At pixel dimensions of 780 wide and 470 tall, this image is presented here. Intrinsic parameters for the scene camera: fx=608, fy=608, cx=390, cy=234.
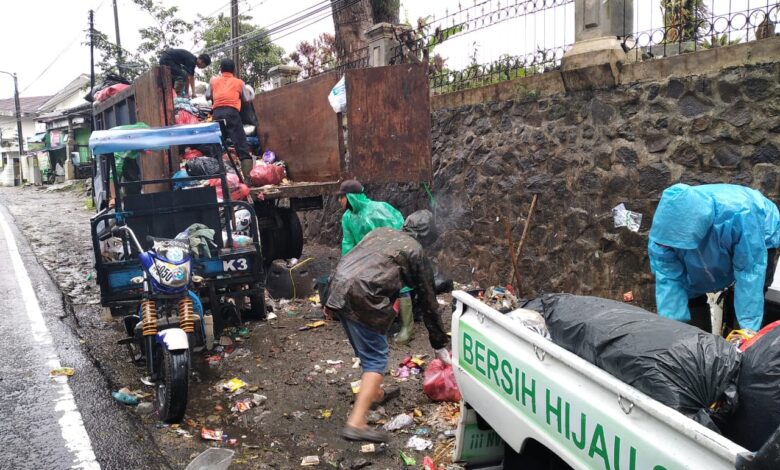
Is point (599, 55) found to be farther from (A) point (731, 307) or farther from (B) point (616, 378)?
(B) point (616, 378)

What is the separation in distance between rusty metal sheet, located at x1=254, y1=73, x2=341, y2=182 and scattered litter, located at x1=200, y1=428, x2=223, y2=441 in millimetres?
4325

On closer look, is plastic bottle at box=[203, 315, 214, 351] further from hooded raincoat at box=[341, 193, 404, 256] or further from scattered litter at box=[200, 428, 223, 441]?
hooded raincoat at box=[341, 193, 404, 256]

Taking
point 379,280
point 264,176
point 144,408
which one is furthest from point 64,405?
point 264,176

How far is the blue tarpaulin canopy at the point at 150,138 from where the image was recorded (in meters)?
5.63

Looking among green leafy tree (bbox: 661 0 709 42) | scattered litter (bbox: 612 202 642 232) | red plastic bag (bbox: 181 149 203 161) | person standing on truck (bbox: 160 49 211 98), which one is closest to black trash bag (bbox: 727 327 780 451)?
scattered litter (bbox: 612 202 642 232)

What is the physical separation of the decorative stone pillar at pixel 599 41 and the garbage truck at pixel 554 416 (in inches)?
141

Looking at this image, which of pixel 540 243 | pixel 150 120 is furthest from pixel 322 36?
pixel 540 243

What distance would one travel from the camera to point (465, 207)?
7.75 meters

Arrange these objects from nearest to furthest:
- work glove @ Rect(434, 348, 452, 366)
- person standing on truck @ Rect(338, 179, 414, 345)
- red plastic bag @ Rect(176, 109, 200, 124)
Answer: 1. work glove @ Rect(434, 348, 452, 366)
2. person standing on truck @ Rect(338, 179, 414, 345)
3. red plastic bag @ Rect(176, 109, 200, 124)

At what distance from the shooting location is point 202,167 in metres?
6.64

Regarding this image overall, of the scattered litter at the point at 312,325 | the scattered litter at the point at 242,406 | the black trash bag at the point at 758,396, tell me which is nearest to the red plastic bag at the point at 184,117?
the scattered litter at the point at 312,325

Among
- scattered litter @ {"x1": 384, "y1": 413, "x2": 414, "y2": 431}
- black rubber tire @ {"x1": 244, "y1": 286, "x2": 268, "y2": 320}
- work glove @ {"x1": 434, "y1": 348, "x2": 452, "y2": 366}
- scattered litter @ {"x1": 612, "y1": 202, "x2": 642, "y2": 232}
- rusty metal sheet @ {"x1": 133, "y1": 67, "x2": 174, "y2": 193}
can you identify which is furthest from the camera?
rusty metal sheet @ {"x1": 133, "y1": 67, "x2": 174, "y2": 193}

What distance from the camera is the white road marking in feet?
12.5

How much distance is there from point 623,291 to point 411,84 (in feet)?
11.3
